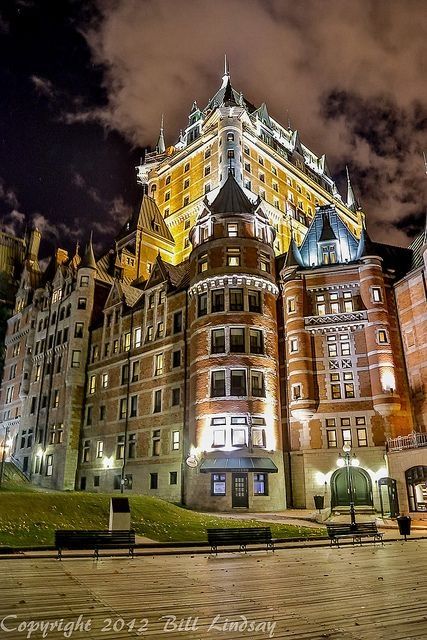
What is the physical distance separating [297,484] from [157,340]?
19.6 meters

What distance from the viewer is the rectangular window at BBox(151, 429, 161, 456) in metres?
47.7

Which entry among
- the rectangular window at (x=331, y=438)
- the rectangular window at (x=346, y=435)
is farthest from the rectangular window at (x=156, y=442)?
the rectangular window at (x=346, y=435)

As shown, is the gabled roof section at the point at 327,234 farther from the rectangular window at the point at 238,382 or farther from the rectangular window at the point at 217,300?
the rectangular window at the point at 238,382

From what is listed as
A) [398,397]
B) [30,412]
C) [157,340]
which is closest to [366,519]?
[398,397]

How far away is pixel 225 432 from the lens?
41.7m

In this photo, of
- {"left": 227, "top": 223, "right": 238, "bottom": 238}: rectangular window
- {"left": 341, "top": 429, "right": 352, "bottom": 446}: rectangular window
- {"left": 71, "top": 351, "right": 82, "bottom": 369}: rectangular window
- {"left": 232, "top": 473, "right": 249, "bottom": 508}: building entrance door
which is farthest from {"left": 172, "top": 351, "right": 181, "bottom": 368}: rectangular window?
{"left": 341, "top": 429, "right": 352, "bottom": 446}: rectangular window

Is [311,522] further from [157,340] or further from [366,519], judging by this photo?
[157,340]

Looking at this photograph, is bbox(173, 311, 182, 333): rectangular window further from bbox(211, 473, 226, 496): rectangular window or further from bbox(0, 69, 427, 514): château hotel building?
bbox(211, 473, 226, 496): rectangular window

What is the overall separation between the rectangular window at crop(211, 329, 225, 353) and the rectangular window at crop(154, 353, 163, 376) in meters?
8.11

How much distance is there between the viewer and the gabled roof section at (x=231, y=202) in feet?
164

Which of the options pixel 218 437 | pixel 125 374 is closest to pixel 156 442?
pixel 218 437

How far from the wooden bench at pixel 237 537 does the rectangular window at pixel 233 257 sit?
30520 mm

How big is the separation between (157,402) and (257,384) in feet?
37.9

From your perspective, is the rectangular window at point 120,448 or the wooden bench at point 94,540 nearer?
the wooden bench at point 94,540
